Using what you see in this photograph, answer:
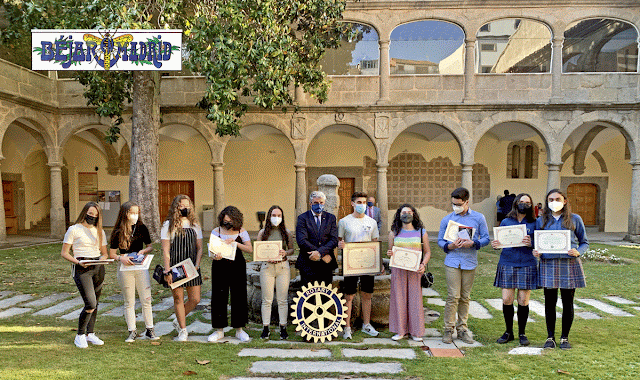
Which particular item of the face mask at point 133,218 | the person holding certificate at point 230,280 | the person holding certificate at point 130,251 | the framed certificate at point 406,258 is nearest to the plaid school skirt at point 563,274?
the framed certificate at point 406,258

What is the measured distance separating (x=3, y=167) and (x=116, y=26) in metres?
10.9

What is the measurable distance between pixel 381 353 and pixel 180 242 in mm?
2276

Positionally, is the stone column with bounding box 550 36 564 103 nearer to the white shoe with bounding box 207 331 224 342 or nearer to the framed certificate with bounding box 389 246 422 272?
the framed certificate with bounding box 389 246 422 272

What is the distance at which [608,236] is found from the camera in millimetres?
14281

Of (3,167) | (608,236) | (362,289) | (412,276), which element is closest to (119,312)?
(362,289)

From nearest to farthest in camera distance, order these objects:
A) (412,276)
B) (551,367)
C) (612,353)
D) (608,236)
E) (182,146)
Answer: (551,367)
(612,353)
(412,276)
(608,236)
(182,146)

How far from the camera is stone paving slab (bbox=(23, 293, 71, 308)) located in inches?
227

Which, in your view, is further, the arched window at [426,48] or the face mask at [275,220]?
the arched window at [426,48]

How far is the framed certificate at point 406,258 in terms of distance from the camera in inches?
162

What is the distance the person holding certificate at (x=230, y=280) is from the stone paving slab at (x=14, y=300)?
3.41 m

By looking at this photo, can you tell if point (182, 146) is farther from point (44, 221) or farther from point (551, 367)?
point (551, 367)

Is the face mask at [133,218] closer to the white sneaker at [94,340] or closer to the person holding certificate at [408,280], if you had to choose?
the white sneaker at [94,340]

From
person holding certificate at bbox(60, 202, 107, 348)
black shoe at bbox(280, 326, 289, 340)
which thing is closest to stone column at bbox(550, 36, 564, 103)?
black shoe at bbox(280, 326, 289, 340)

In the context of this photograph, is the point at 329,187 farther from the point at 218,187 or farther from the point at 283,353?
the point at 218,187
